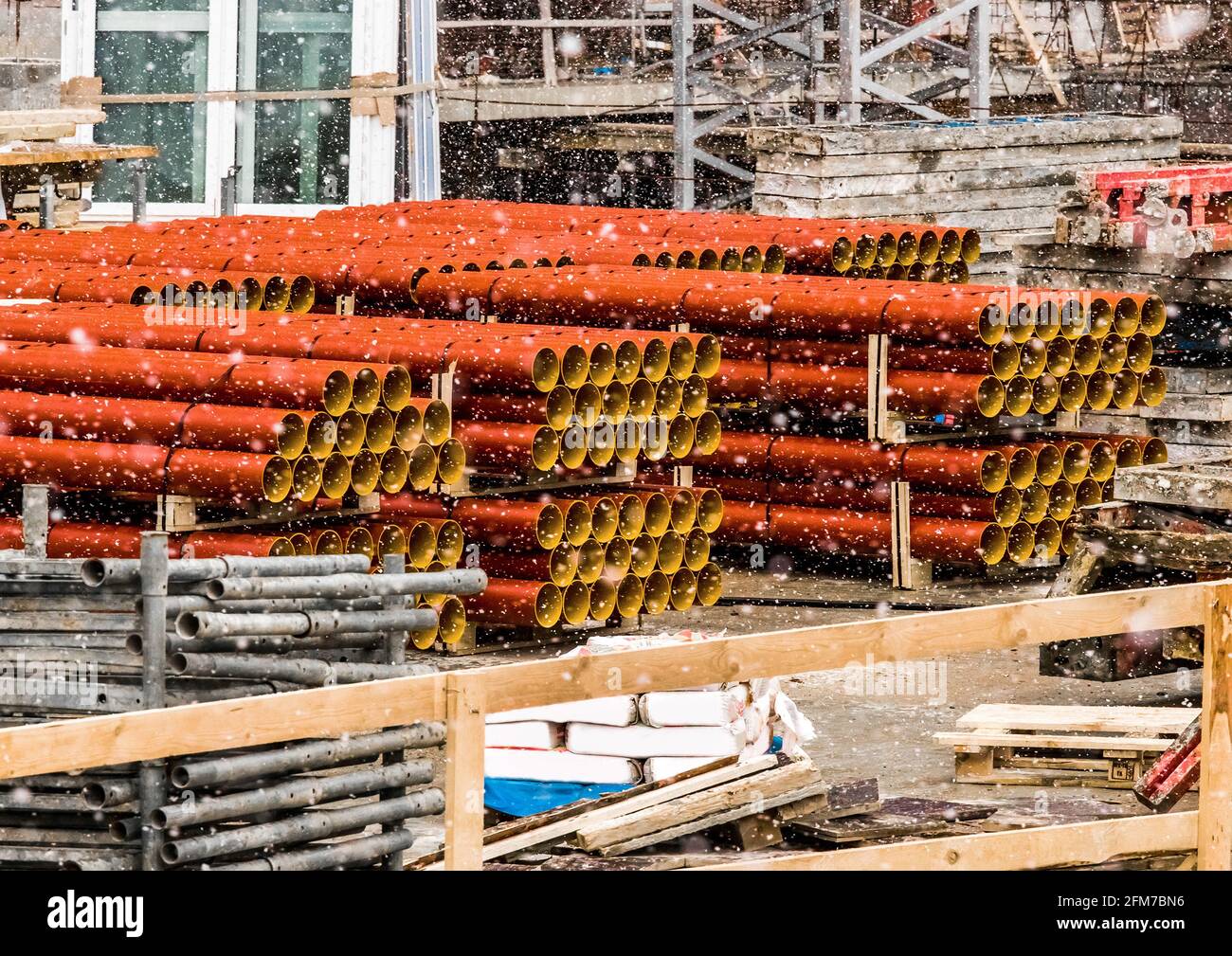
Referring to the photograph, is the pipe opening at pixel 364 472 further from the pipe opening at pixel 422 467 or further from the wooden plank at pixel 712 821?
the wooden plank at pixel 712 821

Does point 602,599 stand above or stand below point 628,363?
below

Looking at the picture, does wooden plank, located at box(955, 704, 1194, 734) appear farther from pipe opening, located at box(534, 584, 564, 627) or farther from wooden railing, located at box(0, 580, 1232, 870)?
wooden railing, located at box(0, 580, 1232, 870)

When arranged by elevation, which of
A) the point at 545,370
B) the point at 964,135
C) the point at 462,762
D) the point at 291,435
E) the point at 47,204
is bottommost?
the point at 462,762

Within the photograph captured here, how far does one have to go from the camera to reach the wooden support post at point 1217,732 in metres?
7.36

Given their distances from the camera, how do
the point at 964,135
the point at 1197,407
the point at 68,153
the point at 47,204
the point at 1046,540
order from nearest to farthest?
the point at 1046,540 → the point at 1197,407 → the point at 964,135 → the point at 47,204 → the point at 68,153

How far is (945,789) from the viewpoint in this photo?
33.9ft

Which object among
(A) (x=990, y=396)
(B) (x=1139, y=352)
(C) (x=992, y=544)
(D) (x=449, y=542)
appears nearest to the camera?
(D) (x=449, y=542)

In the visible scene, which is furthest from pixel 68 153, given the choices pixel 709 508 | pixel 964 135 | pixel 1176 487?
pixel 1176 487

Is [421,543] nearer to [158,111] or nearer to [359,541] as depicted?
[359,541]

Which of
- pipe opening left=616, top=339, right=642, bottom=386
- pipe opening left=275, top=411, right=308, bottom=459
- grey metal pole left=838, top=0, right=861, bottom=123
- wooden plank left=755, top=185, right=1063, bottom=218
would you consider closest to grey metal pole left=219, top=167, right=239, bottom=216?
wooden plank left=755, top=185, right=1063, bottom=218

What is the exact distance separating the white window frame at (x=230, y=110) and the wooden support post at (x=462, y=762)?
18.8m

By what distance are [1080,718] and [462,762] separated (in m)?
5.35

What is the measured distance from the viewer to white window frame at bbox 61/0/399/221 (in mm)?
24266

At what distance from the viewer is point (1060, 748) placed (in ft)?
34.8
